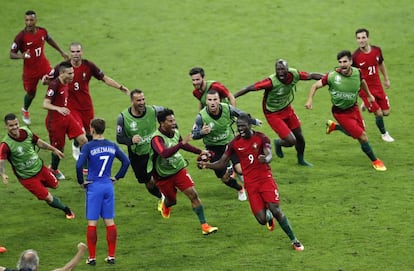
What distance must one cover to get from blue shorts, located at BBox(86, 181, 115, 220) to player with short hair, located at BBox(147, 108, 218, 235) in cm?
130

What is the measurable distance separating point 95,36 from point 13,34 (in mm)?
2661

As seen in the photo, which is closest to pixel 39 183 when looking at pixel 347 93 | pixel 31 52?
pixel 347 93

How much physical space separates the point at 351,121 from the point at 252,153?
4843 millimetres

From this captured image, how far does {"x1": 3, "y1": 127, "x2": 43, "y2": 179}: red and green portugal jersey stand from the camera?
1892 cm

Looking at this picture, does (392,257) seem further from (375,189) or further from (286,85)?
(286,85)

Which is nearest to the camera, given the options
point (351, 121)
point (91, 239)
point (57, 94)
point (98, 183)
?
point (91, 239)

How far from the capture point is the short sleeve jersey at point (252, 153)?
17.2 metres

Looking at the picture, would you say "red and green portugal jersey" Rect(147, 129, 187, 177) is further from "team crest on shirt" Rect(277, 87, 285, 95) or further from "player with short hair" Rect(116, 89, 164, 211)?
"team crest on shirt" Rect(277, 87, 285, 95)

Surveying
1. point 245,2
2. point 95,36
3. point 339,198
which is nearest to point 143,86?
point 95,36

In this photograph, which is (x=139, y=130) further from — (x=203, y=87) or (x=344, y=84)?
(x=344, y=84)

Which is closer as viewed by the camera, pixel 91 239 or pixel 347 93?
pixel 91 239

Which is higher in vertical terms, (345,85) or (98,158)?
(345,85)

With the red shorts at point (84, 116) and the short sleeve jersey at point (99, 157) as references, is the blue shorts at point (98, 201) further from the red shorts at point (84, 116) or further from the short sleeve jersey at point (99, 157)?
the red shorts at point (84, 116)

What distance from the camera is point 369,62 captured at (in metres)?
23.2
